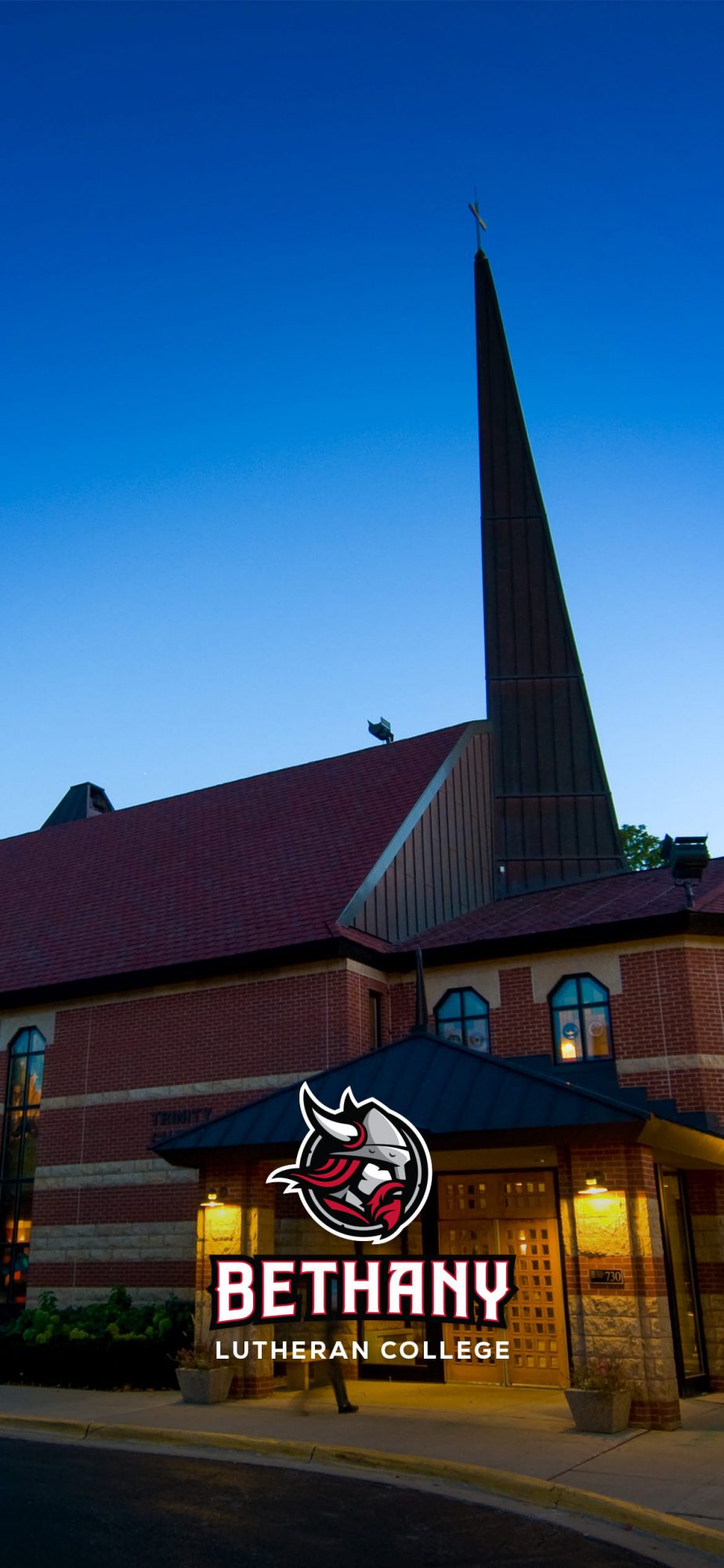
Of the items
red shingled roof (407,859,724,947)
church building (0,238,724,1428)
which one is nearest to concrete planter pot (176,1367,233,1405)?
church building (0,238,724,1428)

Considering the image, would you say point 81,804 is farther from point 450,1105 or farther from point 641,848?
point 450,1105

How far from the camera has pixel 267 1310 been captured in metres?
14.6

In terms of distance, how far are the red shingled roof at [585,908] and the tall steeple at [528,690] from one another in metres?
1.96

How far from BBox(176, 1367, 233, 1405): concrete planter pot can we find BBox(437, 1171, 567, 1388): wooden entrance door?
143 inches

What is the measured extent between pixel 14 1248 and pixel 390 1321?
334 inches

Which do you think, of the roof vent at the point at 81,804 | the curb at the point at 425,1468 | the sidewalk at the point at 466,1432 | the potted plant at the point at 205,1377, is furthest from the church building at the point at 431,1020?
the roof vent at the point at 81,804

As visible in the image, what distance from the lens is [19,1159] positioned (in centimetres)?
2309

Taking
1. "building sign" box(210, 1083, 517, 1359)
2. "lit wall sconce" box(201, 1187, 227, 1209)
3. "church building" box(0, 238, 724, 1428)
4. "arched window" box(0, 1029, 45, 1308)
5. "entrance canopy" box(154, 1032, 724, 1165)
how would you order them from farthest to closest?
1. "arched window" box(0, 1029, 45, 1308)
2. "lit wall sconce" box(201, 1187, 227, 1209)
3. "church building" box(0, 238, 724, 1428)
4. "entrance canopy" box(154, 1032, 724, 1165)
5. "building sign" box(210, 1083, 517, 1359)

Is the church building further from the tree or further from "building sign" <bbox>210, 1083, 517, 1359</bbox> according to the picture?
the tree

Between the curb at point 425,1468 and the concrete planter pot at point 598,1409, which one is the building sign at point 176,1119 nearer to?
the curb at point 425,1468

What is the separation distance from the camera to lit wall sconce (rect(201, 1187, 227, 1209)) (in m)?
16.4

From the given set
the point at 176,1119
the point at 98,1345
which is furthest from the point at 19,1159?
the point at 98,1345

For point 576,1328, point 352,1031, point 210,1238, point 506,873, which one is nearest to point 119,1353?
point 210,1238

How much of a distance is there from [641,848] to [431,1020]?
18.0 metres
